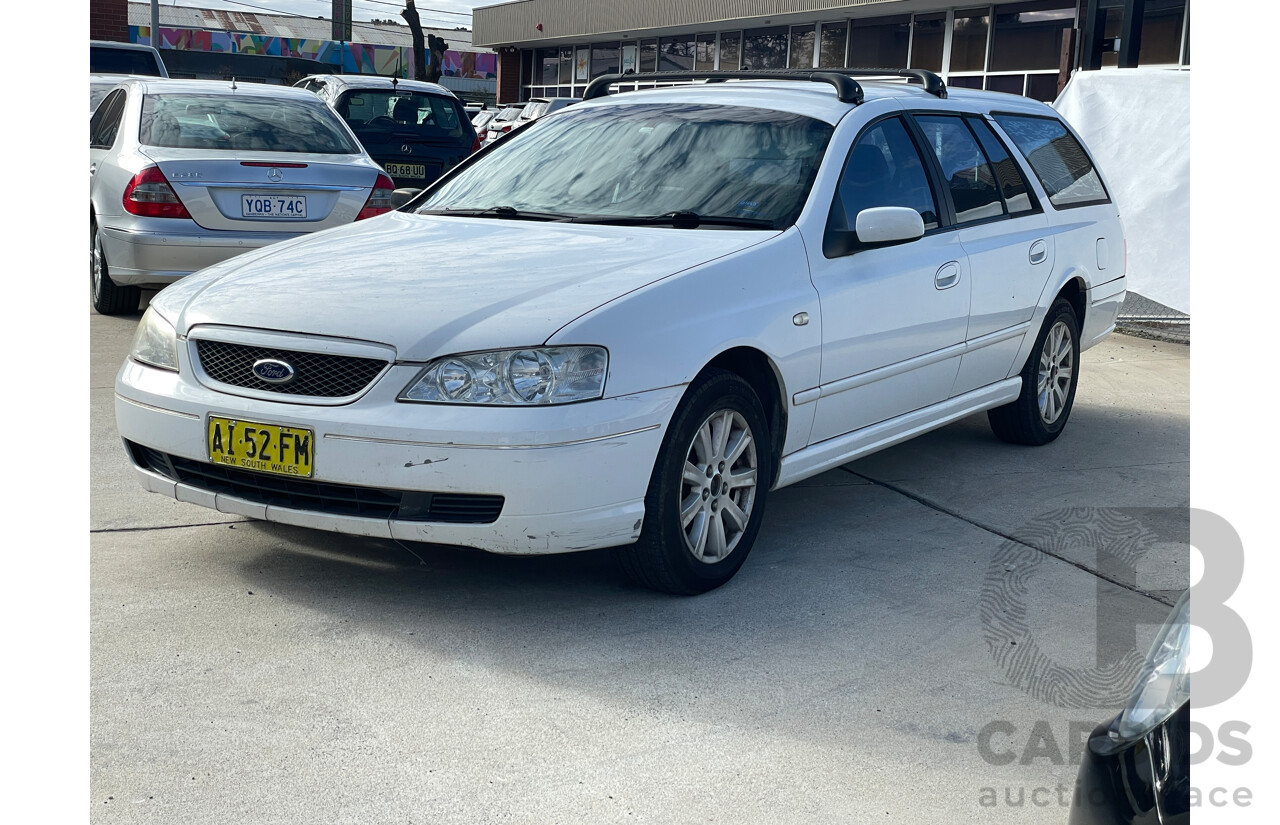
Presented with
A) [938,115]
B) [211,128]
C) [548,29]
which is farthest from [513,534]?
[548,29]

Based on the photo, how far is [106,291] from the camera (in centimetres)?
835

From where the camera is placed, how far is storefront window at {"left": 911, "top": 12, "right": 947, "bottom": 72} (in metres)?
23.4

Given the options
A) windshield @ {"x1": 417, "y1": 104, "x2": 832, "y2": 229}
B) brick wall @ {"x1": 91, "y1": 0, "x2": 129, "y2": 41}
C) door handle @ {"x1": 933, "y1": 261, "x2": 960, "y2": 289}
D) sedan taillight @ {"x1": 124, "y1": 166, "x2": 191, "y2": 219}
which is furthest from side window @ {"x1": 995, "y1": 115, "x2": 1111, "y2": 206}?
brick wall @ {"x1": 91, "y1": 0, "x2": 129, "y2": 41}

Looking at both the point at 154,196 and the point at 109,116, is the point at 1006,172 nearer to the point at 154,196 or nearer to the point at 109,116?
the point at 154,196

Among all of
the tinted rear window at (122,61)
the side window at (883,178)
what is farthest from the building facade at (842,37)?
the tinted rear window at (122,61)

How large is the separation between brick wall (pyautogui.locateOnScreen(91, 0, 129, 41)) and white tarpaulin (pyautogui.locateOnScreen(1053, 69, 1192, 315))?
17568 millimetres

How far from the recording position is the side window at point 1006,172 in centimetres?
564

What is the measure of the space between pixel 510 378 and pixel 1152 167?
765 centimetres

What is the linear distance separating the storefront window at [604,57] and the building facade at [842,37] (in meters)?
0.03

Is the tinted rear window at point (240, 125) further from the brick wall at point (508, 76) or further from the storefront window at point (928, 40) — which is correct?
the brick wall at point (508, 76)

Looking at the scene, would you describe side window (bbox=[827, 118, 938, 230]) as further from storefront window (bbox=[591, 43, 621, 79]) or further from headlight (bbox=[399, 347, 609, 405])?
storefront window (bbox=[591, 43, 621, 79])

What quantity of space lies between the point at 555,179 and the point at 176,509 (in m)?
1.85

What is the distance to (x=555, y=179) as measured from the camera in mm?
4883

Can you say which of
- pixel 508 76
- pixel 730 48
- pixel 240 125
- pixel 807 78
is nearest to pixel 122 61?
pixel 240 125
